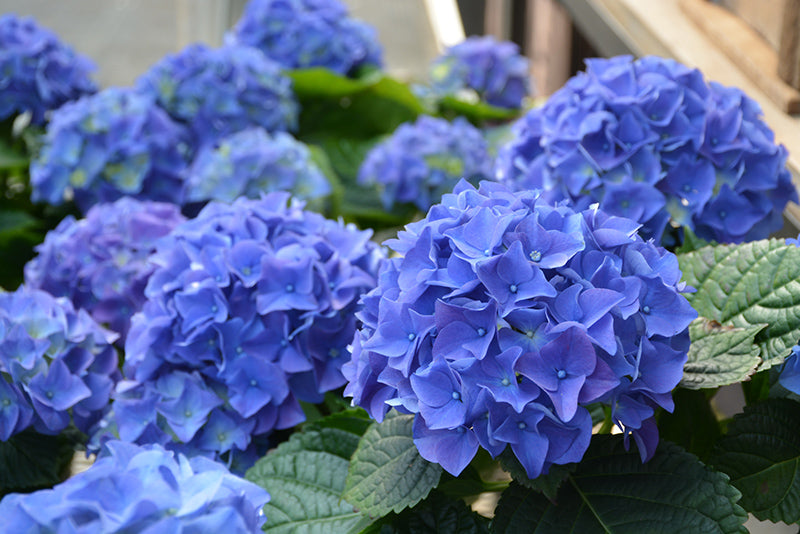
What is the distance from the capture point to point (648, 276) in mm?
588

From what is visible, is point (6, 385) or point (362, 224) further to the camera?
point (362, 224)

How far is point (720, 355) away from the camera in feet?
2.13

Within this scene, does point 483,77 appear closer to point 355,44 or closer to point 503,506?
point 355,44

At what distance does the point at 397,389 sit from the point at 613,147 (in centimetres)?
40

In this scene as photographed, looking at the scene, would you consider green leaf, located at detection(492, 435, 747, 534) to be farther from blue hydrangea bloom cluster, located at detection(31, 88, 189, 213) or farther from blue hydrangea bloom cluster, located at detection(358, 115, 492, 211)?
blue hydrangea bloom cluster, located at detection(31, 88, 189, 213)

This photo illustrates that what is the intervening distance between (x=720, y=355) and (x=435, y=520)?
0.26 m

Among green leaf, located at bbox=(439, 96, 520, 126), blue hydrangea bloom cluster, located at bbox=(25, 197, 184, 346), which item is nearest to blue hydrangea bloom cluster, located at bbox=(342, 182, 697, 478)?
blue hydrangea bloom cluster, located at bbox=(25, 197, 184, 346)

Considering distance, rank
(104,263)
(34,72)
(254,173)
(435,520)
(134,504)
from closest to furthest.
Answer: (134,504) < (435,520) < (104,263) < (254,173) < (34,72)

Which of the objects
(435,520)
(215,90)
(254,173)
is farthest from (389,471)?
(215,90)

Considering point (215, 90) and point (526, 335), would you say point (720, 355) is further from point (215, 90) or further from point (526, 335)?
point (215, 90)

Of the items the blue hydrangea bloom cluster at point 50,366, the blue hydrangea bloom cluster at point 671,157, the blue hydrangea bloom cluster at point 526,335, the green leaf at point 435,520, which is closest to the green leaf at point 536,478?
the blue hydrangea bloom cluster at point 526,335

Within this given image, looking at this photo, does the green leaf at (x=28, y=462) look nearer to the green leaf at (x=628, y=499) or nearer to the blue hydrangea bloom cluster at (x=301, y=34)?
the green leaf at (x=628, y=499)

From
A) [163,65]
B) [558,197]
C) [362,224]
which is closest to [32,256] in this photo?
[163,65]

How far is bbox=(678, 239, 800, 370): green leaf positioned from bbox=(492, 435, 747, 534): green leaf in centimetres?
11
